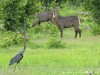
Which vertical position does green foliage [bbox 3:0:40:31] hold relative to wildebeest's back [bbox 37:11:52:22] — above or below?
above

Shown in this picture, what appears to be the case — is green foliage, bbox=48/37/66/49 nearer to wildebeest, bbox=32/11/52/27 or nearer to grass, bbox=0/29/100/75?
grass, bbox=0/29/100/75

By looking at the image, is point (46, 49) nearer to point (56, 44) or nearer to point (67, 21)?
point (56, 44)

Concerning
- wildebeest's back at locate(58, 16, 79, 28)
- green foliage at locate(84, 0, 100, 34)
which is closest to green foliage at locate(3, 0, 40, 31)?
wildebeest's back at locate(58, 16, 79, 28)

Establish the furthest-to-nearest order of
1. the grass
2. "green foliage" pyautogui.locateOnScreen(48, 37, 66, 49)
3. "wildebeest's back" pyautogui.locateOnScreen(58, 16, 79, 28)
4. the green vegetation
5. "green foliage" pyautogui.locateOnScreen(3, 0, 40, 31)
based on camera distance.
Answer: "wildebeest's back" pyautogui.locateOnScreen(58, 16, 79, 28)
"green foliage" pyautogui.locateOnScreen(3, 0, 40, 31)
"green foliage" pyautogui.locateOnScreen(48, 37, 66, 49)
the green vegetation
the grass

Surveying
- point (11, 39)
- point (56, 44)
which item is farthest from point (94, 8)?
point (11, 39)

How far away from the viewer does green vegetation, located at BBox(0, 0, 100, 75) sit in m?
13.3

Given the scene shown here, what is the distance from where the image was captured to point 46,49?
18.4 m

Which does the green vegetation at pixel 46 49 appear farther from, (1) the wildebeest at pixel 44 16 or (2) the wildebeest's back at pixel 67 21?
(2) the wildebeest's back at pixel 67 21

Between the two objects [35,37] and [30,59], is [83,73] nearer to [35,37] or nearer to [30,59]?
[30,59]

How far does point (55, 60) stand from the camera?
1464 centimetres

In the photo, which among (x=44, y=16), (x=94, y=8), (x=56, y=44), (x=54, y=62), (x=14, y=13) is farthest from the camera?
(x=44, y=16)

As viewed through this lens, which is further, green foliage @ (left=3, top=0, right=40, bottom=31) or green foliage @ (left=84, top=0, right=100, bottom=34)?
green foliage @ (left=84, top=0, right=100, bottom=34)

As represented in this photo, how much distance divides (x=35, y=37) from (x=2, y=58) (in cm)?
792

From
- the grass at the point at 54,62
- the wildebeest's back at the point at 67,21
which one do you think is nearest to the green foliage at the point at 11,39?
the grass at the point at 54,62
